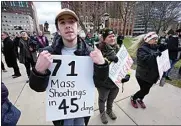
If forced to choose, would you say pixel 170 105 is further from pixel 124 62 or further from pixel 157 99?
pixel 124 62

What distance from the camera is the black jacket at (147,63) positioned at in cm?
232

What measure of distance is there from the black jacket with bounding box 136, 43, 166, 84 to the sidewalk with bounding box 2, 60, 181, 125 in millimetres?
695

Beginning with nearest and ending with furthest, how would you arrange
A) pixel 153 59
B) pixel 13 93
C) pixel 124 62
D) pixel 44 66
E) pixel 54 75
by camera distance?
pixel 44 66 → pixel 54 75 → pixel 124 62 → pixel 153 59 → pixel 13 93

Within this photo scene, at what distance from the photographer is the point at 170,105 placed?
285 centimetres

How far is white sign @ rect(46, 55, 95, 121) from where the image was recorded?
4.02ft

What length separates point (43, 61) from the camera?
3.48 ft

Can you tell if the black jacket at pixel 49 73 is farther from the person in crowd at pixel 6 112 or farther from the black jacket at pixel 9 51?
the black jacket at pixel 9 51

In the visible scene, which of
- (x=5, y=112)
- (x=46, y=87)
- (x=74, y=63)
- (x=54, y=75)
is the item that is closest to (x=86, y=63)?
(x=74, y=63)

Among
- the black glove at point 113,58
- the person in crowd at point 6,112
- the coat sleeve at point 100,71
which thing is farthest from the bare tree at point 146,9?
the person in crowd at point 6,112

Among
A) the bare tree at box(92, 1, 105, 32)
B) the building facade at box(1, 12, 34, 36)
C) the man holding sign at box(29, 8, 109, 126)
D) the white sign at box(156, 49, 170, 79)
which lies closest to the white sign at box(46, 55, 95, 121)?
the man holding sign at box(29, 8, 109, 126)

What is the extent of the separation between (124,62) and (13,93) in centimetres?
308

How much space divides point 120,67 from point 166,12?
84.3ft

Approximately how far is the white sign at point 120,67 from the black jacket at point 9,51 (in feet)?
13.2

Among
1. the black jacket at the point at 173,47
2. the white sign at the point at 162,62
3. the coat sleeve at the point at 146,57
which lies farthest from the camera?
the black jacket at the point at 173,47
